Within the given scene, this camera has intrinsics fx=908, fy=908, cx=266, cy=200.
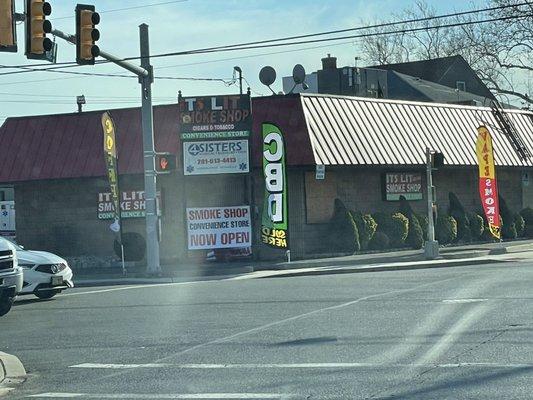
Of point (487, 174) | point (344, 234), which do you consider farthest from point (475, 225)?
point (344, 234)

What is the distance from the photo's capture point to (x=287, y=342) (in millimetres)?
12406

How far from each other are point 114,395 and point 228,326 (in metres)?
4.75

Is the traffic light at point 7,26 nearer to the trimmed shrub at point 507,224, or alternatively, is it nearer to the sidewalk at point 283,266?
the sidewalk at point 283,266

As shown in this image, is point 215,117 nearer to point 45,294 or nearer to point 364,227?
point 364,227

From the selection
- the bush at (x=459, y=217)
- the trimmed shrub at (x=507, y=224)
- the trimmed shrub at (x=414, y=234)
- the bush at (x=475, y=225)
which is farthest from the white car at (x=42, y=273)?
the trimmed shrub at (x=507, y=224)

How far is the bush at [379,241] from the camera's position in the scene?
31125mm

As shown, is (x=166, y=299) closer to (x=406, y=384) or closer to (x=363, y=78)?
(x=406, y=384)

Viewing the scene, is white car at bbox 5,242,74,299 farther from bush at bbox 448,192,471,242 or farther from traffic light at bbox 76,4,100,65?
bush at bbox 448,192,471,242

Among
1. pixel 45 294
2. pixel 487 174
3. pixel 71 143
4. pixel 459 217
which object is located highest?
pixel 71 143

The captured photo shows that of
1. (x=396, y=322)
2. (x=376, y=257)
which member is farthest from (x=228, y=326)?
(x=376, y=257)

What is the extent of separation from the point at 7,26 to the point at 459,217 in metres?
23.2

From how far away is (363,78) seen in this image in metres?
47.5

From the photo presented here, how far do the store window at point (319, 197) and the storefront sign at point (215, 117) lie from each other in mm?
2874

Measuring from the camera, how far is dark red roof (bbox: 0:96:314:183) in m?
29.7
